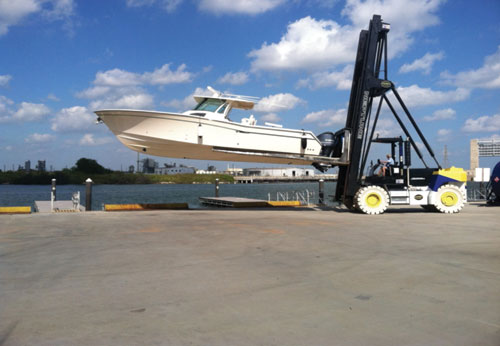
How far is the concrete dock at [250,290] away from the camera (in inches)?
122

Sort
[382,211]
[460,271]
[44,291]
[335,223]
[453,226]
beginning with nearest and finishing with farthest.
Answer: [44,291], [460,271], [453,226], [335,223], [382,211]

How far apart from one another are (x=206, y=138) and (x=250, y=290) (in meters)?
9.70

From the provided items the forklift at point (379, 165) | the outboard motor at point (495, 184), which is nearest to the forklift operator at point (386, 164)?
the forklift at point (379, 165)

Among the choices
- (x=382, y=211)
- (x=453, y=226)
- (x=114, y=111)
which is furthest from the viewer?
→ (x=382, y=211)

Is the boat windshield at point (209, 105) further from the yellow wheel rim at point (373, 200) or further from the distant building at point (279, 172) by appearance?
the distant building at point (279, 172)

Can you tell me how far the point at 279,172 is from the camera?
158 m

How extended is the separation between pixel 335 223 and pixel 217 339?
822 centimetres

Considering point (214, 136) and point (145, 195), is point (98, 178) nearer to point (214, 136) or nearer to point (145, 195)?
point (145, 195)

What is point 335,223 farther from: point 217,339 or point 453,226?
point 217,339

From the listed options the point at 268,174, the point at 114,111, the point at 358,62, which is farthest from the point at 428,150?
the point at 268,174

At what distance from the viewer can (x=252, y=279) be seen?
4777 millimetres

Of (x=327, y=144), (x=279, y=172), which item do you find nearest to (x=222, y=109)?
(x=327, y=144)

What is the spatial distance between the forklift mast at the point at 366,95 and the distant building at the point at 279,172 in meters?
131

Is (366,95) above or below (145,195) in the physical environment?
above
